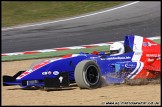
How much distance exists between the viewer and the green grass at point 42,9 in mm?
23453

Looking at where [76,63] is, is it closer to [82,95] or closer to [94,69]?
[94,69]

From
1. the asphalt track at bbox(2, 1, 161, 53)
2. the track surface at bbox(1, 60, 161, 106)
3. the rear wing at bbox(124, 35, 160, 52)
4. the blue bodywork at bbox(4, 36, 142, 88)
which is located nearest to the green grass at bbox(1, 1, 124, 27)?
the asphalt track at bbox(2, 1, 161, 53)

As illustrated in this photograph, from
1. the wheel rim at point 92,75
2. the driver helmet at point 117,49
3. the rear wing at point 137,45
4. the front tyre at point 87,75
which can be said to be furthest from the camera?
the rear wing at point 137,45

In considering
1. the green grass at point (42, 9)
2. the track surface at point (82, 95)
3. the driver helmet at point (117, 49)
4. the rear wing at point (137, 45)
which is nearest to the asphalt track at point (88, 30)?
the green grass at point (42, 9)

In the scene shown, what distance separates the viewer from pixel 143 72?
31.0 ft

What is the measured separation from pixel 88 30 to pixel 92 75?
32.7ft

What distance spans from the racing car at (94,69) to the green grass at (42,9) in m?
13.1

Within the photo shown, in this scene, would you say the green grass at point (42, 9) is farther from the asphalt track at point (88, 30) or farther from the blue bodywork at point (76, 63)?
the blue bodywork at point (76, 63)

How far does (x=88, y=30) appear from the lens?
18.8 m

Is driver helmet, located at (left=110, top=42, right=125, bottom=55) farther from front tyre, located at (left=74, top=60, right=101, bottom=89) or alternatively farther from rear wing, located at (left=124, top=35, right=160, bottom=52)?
front tyre, located at (left=74, top=60, right=101, bottom=89)

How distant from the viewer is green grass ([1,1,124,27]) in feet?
76.9

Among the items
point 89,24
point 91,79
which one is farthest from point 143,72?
point 89,24

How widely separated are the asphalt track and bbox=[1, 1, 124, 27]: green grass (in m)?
2.15

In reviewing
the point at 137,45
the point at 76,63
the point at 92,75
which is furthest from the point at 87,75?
the point at 137,45
